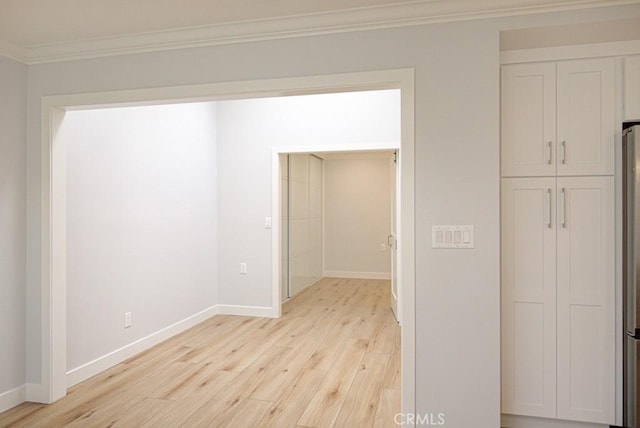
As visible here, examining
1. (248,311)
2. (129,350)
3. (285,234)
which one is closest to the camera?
(129,350)

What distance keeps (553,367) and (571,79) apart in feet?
5.28

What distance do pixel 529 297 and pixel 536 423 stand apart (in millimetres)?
723

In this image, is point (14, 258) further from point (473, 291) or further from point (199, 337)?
point (473, 291)

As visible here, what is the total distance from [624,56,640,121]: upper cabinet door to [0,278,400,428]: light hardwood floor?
222 centimetres

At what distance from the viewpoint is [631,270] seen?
213 centimetres

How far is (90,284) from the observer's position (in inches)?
130

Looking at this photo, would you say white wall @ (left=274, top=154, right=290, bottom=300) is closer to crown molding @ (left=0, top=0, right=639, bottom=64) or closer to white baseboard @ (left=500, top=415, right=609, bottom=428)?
crown molding @ (left=0, top=0, right=639, bottom=64)

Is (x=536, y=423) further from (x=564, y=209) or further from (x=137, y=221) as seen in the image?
(x=137, y=221)

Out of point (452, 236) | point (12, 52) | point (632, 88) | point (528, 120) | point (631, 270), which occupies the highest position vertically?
point (12, 52)

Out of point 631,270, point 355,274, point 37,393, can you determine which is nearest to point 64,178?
point 37,393

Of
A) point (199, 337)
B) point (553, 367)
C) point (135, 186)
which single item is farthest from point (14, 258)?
point (553, 367)

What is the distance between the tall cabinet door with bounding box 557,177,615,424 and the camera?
230 cm

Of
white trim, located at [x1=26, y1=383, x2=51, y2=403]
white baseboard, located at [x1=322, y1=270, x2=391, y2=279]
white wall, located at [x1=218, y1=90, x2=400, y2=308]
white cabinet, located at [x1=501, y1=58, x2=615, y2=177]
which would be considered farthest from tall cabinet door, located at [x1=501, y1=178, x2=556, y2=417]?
white baseboard, located at [x1=322, y1=270, x2=391, y2=279]

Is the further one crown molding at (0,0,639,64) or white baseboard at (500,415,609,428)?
white baseboard at (500,415,609,428)
